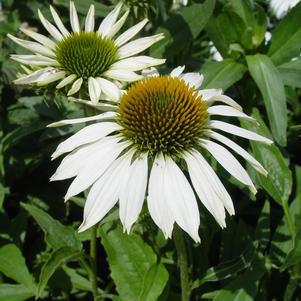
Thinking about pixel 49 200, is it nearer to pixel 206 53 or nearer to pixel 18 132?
pixel 18 132

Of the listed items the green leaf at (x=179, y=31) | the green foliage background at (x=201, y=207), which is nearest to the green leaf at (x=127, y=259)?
the green foliage background at (x=201, y=207)

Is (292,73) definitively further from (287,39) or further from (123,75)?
(123,75)

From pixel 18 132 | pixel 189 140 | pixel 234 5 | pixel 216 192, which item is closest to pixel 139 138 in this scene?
pixel 189 140

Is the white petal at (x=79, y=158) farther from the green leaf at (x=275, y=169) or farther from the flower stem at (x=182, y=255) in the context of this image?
the green leaf at (x=275, y=169)

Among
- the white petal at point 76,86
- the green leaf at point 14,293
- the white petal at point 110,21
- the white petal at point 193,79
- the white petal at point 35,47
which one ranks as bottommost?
the green leaf at point 14,293

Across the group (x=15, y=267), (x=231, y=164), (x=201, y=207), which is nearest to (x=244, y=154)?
(x=231, y=164)
